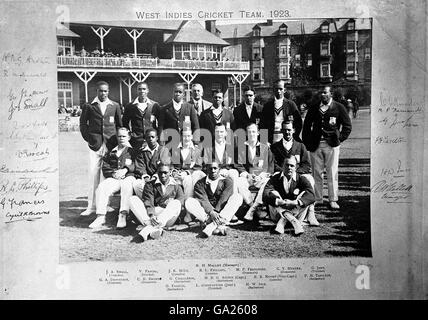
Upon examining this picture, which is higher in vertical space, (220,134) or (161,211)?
(220,134)

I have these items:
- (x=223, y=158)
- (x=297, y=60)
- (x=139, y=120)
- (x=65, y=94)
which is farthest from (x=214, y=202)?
(x=65, y=94)

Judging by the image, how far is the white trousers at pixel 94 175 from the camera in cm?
368

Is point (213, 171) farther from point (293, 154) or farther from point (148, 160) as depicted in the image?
point (293, 154)

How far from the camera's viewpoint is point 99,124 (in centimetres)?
364

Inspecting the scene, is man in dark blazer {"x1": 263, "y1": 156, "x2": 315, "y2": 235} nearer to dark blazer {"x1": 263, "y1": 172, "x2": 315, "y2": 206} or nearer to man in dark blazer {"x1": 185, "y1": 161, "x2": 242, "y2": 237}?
dark blazer {"x1": 263, "y1": 172, "x2": 315, "y2": 206}

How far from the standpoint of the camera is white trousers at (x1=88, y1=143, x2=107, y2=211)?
12.1 ft

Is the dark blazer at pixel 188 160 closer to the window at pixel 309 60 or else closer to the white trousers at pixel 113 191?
the white trousers at pixel 113 191

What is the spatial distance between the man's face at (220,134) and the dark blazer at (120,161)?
27.5 inches

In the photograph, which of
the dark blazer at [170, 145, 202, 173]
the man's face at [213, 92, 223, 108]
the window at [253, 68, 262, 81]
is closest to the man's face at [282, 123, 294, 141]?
the window at [253, 68, 262, 81]

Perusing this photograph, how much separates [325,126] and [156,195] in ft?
4.84

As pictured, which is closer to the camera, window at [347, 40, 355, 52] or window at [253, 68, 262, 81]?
window at [347, 40, 355, 52]

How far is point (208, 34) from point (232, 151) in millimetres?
973

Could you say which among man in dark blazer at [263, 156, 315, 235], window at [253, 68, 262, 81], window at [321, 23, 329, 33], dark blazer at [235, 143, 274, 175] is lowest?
man in dark blazer at [263, 156, 315, 235]
